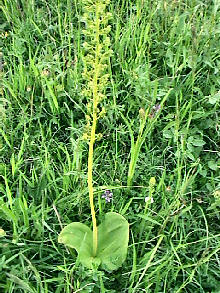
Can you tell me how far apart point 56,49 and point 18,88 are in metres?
0.35

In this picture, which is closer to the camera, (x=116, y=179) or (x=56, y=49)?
(x=116, y=179)

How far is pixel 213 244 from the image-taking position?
177 cm

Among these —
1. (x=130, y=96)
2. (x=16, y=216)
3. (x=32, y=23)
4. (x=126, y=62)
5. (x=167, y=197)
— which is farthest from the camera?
(x=32, y=23)

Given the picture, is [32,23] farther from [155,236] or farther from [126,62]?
[155,236]

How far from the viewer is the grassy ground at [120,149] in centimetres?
166

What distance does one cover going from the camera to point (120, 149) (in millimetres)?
2088

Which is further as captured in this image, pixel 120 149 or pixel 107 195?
pixel 120 149

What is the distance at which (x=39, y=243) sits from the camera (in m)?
1.73

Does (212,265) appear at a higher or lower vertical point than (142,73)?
lower

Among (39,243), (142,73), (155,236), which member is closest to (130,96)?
(142,73)

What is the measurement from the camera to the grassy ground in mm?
1661

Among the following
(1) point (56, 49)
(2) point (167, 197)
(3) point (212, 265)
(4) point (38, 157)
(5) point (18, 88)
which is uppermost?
(1) point (56, 49)

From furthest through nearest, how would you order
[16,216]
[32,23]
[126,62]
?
[32,23], [126,62], [16,216]

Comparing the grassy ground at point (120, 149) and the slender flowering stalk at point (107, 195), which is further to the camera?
the slender flowering stalk at point (107, 195)
